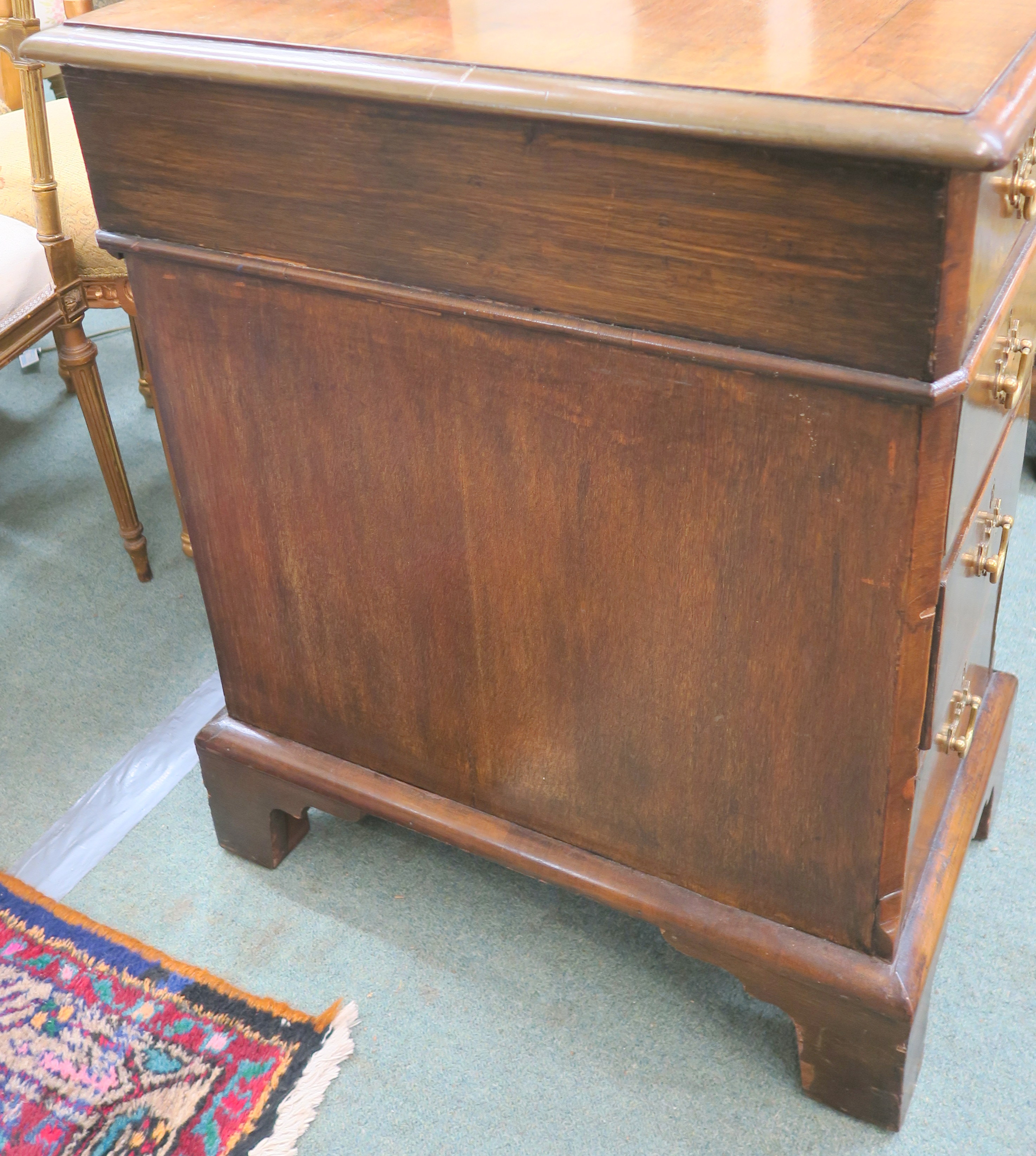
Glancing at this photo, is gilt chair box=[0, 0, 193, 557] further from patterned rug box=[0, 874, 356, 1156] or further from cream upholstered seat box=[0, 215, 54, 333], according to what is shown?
patterned rug box=[0, 874, 356, 1156]

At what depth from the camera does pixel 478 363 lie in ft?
2.86

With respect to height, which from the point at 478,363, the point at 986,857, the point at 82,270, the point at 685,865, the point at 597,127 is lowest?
the point at 986,857

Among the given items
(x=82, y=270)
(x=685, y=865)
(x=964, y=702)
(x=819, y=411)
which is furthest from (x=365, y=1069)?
(x=82, y=270)

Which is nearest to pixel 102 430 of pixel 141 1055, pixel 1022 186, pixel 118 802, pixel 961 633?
pixel 118 802

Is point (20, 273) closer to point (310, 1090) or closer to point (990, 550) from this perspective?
point (310, 1090)

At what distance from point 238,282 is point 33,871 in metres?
0.76

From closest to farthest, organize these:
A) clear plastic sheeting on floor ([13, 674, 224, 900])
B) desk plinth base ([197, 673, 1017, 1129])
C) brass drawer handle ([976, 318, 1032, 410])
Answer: brass drawer handle ([976, 318, 1032, 410]), desk plinth base ([197, 673, 1017, 1129]), clear plastic sheeting on floor ([13, 674, 224, 900])

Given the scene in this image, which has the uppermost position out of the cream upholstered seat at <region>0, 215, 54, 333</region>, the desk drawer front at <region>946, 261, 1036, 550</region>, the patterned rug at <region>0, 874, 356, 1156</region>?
the desk drawer front at <region>946, 261, 1036, 550</region>

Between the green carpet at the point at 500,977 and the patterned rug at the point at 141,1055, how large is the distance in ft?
0.10

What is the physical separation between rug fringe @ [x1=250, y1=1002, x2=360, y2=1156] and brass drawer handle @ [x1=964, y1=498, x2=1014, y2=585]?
714 mm

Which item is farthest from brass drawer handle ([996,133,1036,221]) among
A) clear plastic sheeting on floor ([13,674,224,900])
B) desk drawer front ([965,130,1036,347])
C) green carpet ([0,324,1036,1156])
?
clear plastic sheeting on floor ([13,674,224,900])

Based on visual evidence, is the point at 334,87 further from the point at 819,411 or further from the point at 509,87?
the point at 819,411

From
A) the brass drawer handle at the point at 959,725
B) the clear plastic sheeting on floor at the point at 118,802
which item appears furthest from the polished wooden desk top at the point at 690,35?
the clear plastic sheeting on floor at the point at 118,802

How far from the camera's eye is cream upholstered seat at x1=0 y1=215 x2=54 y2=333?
1517 millimetres
